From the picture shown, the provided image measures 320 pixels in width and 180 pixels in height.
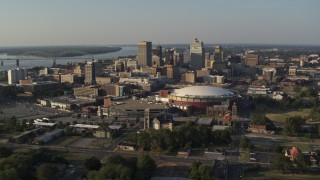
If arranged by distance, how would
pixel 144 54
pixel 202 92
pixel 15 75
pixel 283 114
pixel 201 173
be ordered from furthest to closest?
pixel 144 54 < pixel 15 75 < pixel 202 92 < pixel 283 114 < pixel 201 173

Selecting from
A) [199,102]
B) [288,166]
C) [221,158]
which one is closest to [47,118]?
[199,102]

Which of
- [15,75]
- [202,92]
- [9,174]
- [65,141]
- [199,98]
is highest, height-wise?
[15,75]

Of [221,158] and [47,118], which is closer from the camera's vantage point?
[221,158]

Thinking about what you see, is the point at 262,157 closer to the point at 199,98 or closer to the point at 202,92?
the point at 199,98

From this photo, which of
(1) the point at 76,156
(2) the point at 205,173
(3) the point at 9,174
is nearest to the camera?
(3) the point at 9,174

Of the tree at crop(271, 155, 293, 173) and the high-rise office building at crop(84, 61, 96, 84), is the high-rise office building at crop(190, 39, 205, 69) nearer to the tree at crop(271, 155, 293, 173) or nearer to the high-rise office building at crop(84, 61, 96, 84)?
the high-rise office building at crop(84, 61, 96, 84)

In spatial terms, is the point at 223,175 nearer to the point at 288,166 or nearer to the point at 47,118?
the point at 288,166

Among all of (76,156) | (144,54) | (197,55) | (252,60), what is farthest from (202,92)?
(252,60)
